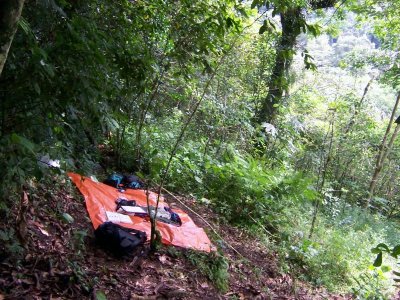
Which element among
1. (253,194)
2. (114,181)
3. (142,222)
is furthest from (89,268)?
(253,194)

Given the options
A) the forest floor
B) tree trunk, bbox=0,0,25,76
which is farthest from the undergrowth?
tree trunk, bbox=0,0,25,76

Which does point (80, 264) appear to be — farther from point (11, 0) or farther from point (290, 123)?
point (290, 123)

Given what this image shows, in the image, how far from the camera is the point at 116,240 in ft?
10.8

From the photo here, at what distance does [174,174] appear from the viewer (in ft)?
19.3

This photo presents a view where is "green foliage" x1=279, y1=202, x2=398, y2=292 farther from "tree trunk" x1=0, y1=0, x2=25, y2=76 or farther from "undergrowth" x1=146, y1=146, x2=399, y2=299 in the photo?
"tree trunk" x1=0, y1=0, x2=25, y2=76

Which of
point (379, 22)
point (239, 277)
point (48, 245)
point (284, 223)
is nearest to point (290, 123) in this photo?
point (284, 223)

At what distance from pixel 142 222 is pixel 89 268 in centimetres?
131

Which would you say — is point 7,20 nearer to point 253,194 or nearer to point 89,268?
point 89,268

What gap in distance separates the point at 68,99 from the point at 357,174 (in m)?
13.4

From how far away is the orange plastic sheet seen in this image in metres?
3.99

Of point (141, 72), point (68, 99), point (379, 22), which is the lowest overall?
point (68, 99)

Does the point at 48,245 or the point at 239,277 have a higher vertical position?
the point at 48,245

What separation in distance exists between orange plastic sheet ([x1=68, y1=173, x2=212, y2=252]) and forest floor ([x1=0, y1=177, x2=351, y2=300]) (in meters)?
0.11

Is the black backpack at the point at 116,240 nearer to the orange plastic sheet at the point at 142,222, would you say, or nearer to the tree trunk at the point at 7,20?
the orange plastic sheet at the point at 142,222
